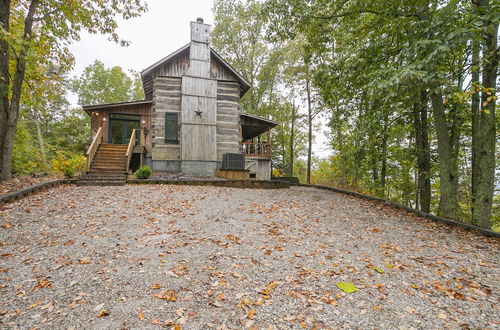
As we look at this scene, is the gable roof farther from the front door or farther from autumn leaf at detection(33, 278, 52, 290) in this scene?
autumn leaf at detection(33, 278, 52, 290)

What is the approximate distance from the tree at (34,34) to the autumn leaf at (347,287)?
9.22 metres

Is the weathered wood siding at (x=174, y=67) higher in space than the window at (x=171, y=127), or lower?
higher

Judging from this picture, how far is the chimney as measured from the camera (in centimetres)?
1406

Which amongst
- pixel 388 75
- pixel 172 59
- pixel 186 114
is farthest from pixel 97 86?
pixel 388 75

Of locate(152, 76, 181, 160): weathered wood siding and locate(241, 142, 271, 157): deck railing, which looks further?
locate(241, 142, 271, 157): deck railing

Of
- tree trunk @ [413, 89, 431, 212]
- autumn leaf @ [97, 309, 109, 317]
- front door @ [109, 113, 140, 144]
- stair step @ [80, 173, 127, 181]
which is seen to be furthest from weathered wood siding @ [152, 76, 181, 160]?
tree trunk @ [413, 89, 431, 212]

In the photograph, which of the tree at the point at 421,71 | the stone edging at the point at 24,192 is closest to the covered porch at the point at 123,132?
the stone edging at the point at 24,192

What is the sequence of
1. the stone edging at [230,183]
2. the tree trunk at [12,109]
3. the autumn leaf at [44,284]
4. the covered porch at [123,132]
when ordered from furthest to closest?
1. the covered porch at [123,132]
2. the stone edging at [230,183]
3. the tree trunk at [12,109]
4. the autumn leaf at [44,284]

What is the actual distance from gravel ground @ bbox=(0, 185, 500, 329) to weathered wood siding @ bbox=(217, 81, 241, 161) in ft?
29.2

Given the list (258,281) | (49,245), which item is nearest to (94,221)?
(49,245)

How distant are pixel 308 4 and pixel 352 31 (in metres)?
1.99

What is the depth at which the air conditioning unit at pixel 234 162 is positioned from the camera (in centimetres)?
1395

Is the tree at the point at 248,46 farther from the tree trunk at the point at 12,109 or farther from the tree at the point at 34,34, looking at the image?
the tree trunk at the point at 12,109

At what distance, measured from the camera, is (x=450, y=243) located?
16.9ft
